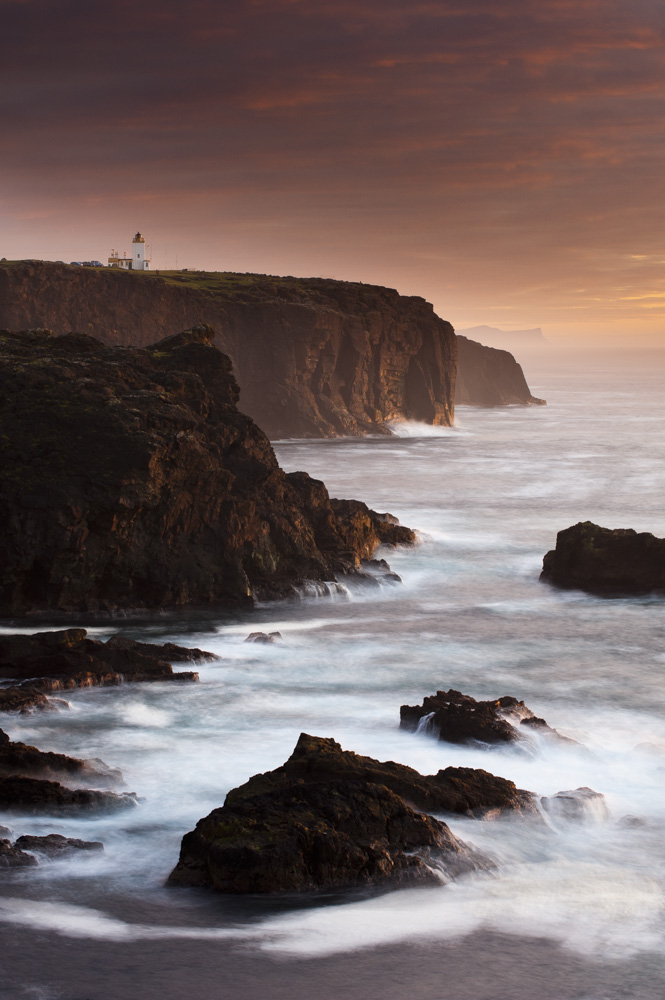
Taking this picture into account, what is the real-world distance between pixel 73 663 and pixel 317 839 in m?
10.5

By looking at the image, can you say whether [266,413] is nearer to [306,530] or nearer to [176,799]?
[306,530]

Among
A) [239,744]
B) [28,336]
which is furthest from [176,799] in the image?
[28,336]

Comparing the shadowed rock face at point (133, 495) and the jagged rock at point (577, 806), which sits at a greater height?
the shadowed rock face at point (133, 495)

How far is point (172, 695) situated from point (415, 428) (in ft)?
313

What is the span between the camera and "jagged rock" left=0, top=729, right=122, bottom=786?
54.0 feet

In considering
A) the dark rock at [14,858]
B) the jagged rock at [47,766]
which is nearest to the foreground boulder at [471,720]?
the jagged rock at [47,766]

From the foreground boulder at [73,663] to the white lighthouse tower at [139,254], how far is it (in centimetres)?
9728

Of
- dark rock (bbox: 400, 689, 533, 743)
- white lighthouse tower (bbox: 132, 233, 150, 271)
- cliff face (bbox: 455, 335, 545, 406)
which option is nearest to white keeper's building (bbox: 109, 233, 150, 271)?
white lighthouse tower (bbox: 132, 233, 150, 271)

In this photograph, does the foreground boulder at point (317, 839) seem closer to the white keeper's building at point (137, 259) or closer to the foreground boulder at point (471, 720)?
the foreground boulder at point (471, 720)

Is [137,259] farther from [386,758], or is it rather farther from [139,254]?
[386,758]

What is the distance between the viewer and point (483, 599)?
110 ft

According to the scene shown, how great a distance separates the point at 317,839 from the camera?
13.2 meters

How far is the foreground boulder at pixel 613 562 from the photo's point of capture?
110ft

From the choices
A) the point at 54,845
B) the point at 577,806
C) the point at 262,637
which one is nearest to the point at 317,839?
the point at 54,845
